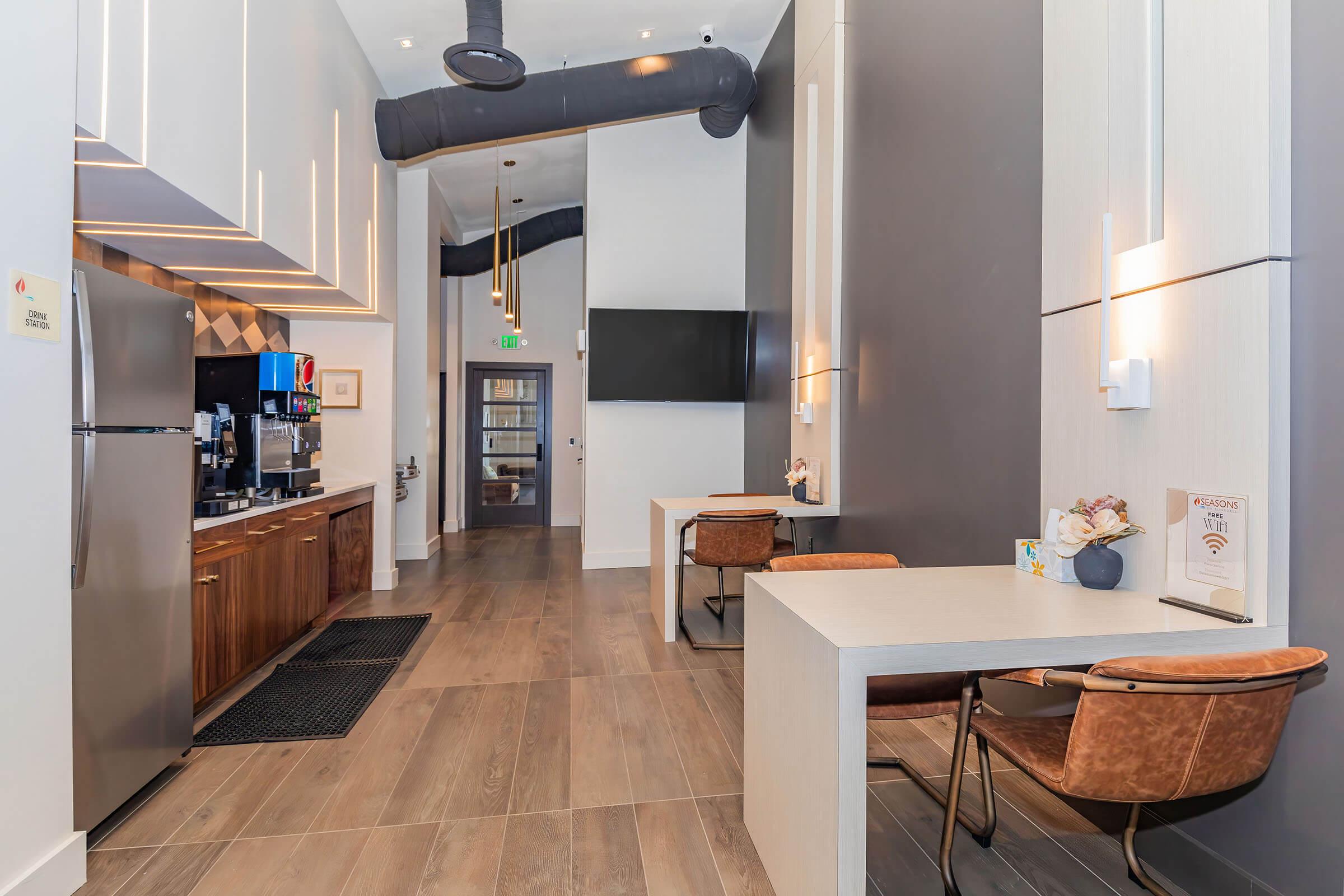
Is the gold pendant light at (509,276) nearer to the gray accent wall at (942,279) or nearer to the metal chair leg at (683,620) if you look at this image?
the metal chair leg at (683,620)

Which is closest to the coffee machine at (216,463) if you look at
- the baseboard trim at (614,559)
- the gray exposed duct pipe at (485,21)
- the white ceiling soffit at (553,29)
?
the gray exposed duct pipe at (485,21)

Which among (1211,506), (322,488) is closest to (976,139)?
(1211,506)

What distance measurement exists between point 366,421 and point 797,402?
3.37m

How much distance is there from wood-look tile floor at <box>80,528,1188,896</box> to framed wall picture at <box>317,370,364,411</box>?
2.52 m

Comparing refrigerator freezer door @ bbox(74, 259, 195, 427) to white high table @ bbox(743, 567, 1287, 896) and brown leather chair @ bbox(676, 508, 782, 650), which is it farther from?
brown leather chair @ bbox(676, 508, 782, 650)

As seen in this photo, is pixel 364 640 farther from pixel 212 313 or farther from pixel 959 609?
pixel 959 609

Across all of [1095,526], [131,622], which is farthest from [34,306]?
[1095,526]

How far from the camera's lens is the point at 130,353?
2172 millimetres

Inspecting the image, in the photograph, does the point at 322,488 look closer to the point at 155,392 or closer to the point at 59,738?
the point at 155,392

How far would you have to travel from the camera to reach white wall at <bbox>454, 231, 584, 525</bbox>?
29.3ft

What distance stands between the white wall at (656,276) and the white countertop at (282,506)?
6.73 feet

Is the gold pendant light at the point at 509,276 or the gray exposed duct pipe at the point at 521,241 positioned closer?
the gold pendant light at the point at 509,276

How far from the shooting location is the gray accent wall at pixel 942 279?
247 centimetres

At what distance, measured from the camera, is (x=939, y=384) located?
297 centimetres
